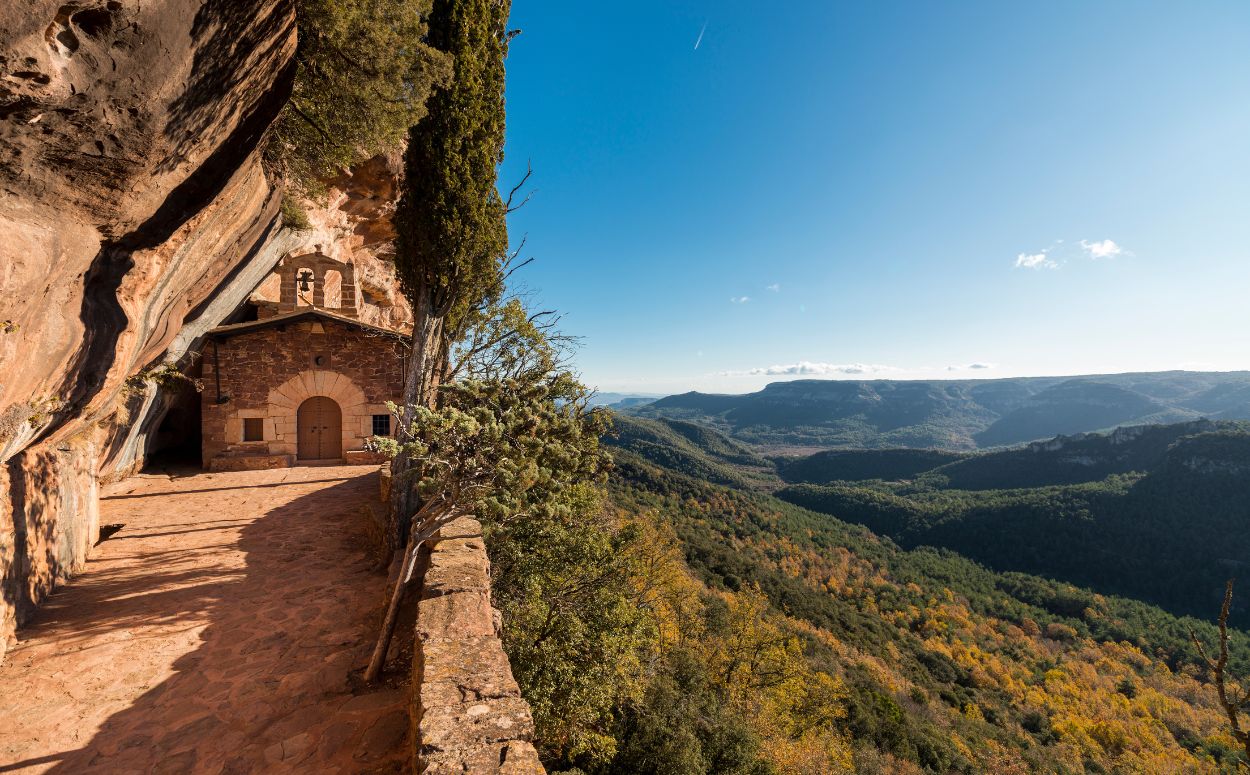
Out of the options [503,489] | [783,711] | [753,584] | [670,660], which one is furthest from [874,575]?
[503,489]

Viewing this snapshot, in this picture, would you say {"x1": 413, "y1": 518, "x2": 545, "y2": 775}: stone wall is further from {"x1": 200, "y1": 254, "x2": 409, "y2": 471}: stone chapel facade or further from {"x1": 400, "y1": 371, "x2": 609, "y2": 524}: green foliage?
Result: {"x1": 200, "y1": 254, "x2": 409, "y2": 471}: stone chapel facade

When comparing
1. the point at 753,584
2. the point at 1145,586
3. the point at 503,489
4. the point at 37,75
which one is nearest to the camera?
the point at 37,75

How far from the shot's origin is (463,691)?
10.5 ft

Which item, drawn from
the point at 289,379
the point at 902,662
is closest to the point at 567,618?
the point at 289,379

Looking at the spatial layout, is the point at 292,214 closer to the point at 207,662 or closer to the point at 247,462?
the point at 247,462

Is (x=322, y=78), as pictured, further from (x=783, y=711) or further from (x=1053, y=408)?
(x=1053, y=408)

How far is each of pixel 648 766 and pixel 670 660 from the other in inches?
259

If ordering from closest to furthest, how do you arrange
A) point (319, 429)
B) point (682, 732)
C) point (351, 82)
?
point (351, 82)
point (319, 429)
point (682, 732)

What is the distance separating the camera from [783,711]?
870 inches

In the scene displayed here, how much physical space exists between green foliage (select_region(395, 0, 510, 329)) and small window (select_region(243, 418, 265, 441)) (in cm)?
671

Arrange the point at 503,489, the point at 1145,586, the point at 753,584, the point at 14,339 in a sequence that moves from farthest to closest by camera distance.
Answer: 1. the point at 1145,586
2. the point at 753,584
3. the point at 503,489
4. the point at 14,339

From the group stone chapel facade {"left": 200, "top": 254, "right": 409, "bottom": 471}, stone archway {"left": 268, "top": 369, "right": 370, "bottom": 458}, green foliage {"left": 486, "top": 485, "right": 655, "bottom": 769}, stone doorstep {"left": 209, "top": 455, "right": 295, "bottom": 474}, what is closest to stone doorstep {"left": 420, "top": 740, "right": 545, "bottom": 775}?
green foliage {"left": 486, "top": 485, "right": 655, "bottom": 769}

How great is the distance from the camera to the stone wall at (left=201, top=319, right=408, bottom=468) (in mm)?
10742

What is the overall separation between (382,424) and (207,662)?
8.10 m
